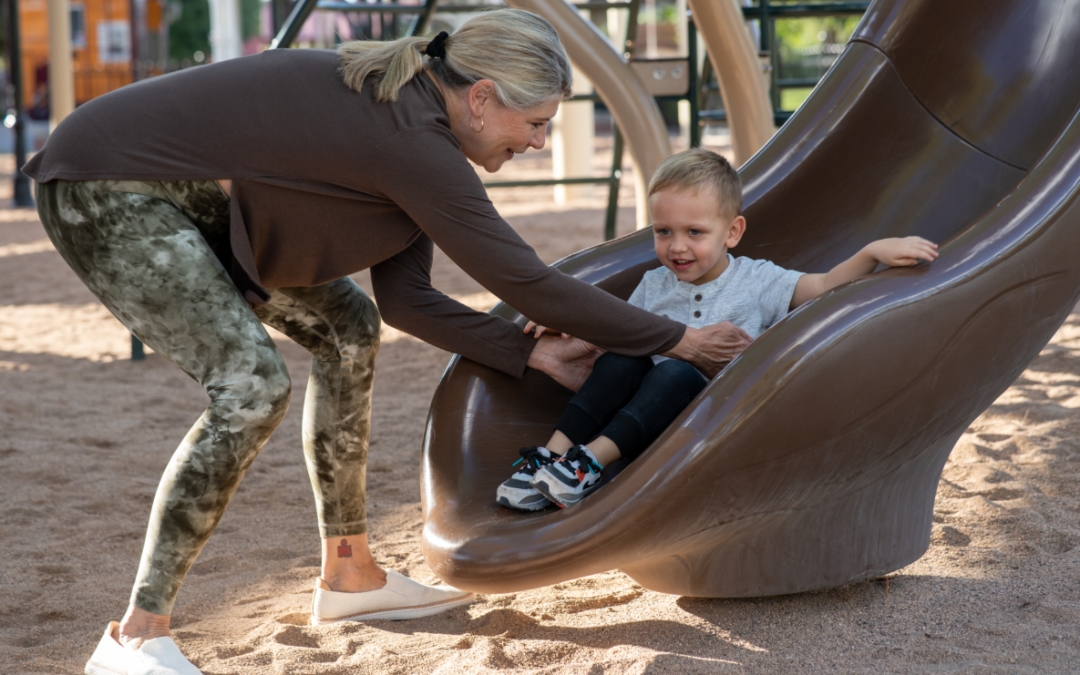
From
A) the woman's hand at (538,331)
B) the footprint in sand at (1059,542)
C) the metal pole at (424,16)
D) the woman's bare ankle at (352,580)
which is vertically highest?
the metal pole at (424,16)

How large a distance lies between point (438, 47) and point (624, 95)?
2.32m

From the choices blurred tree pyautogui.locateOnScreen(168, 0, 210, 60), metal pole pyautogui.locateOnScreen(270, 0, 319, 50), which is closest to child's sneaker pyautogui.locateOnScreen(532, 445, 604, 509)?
metal pole pyautogui.locateOnScreen(270, 0, 319, 50)

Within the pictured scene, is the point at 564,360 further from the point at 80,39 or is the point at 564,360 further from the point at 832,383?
the point at 80,39

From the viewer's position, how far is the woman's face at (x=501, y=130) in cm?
186

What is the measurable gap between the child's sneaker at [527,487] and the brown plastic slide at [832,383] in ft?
0.08

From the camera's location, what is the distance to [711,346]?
6.65ft

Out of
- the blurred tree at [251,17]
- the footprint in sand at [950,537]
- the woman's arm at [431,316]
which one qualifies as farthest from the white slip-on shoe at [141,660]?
the blurred tree at [251,17]

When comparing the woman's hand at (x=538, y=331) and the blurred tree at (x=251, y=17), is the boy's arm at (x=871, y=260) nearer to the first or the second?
the woman's hand at (x=538, y=331)

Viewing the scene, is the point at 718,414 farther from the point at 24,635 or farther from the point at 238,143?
the point at 24,635

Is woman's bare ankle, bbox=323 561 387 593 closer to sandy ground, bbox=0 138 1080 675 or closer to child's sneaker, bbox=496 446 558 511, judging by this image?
sandy ground, bbox=0 138 1080 675

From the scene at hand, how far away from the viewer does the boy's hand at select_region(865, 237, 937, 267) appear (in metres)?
1.94

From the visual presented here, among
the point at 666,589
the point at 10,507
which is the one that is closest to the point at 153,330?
the point at 666,589

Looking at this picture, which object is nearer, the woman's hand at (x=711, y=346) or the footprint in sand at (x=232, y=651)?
the woman's hand at (x=711, y=346)

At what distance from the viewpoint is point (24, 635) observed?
2254 millimetres
